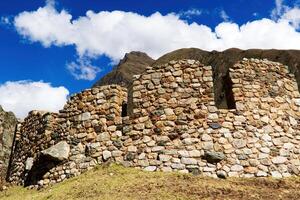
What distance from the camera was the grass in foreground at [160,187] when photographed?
32.0 feet

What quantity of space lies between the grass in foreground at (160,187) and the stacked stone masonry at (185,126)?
0.61 m

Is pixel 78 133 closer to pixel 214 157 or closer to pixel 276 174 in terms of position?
pixel 214 157

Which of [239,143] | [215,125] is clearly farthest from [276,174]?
[215,125]

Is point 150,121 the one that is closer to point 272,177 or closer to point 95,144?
point 95,144

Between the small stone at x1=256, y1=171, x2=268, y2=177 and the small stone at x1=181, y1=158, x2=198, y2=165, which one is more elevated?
the small stone at x1=181, y1=158, x2=198, y2=165

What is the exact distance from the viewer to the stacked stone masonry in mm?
12047

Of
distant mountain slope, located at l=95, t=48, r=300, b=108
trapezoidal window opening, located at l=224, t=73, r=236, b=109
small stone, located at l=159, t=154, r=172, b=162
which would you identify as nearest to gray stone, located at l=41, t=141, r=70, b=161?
small stone, located at l=159, t=154, r=172, b=162

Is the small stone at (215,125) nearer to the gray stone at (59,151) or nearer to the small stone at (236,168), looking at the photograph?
the small stone at (236,168)

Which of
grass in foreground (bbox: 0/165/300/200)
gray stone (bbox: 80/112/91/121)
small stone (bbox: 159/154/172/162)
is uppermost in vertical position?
gray stone (bbox: 80/112/91/121)

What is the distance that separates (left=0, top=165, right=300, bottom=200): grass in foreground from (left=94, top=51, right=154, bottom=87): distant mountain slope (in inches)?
4035

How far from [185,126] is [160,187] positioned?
2.81 meters

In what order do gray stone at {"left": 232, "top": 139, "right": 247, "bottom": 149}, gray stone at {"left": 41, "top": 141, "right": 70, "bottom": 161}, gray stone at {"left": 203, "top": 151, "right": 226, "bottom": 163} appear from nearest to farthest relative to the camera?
gray stone at {"left": 203, "top": 151, "right": 226, "bottom": 163}, gray stone at {"left": 232, "top": 139, "right": 247, "bottom": 149}, gray stone at {"left": 41, "top": 141, "right": 70, "bottom": 161}

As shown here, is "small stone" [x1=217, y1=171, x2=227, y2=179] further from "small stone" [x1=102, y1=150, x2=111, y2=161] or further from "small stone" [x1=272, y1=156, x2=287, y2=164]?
→ "small stone" [x1=102, y1=150, x2=111, y2=161]

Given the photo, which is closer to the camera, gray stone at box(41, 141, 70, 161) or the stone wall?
gray stone at box(41, 141, 70, 161)
